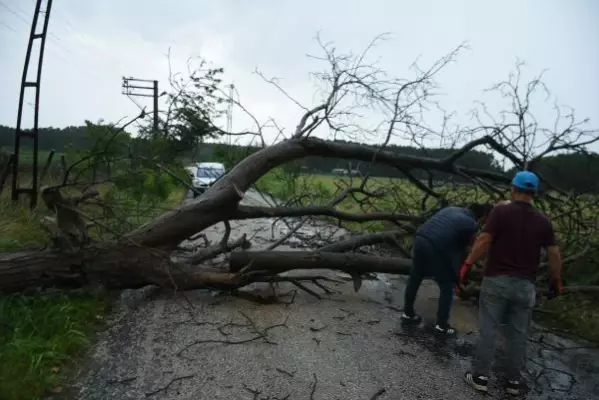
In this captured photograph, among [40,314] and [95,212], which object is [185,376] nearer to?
[40,314]

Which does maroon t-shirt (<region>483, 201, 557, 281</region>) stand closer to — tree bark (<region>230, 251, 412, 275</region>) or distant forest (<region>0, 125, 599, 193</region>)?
tree bark (<region>230, 251, 412, 275</region>)

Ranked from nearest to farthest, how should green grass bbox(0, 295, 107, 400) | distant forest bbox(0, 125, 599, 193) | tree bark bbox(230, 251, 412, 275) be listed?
green grass bbox(0, 295, 107, 400) → tree bark bbox(230, 251, 412, 275) → distant forest bbox(0, 125, 599, 193)

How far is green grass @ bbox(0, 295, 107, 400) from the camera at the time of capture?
3.11 m

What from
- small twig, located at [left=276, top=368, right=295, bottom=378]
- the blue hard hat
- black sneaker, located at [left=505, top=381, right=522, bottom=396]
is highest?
the blue hard hat

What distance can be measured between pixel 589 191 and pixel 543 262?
1.51 metres

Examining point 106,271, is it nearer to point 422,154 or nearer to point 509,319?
point 509,319

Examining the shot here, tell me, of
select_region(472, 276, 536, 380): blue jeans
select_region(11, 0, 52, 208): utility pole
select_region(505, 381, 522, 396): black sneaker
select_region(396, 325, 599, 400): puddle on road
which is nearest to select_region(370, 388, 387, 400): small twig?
select_region(472, 276, 536, 380): blue jeans

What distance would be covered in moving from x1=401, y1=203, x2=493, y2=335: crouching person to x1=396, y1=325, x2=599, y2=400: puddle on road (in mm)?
277

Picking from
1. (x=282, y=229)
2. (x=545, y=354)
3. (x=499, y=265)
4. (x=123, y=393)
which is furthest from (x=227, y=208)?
(x=282, y=229)

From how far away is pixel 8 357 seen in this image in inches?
131

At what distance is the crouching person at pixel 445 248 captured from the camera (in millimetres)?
4691

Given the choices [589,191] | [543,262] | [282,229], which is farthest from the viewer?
[282,229]

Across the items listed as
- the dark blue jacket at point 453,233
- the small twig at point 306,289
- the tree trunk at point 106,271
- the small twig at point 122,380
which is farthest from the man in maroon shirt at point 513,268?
the tree trunk at point 106,271

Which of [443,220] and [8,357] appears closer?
[8,357]
